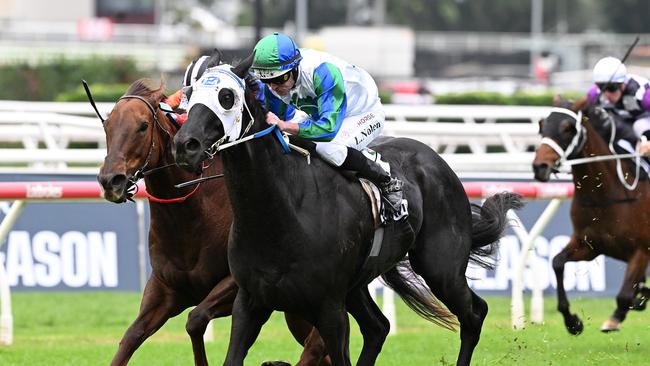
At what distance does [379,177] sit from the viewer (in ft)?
17.9

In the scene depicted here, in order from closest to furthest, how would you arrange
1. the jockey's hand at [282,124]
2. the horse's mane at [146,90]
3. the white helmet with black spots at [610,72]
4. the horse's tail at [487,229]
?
the jockey's hand at [282,124] → the horse's mane at [146,90] → the horse's tail at [487,229] → the white helmet with black spots at [610,72]

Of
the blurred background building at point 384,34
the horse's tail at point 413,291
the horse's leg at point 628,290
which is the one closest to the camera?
the horse's tail at point 413,291

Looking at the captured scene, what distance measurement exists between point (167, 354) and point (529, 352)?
203 centimetres

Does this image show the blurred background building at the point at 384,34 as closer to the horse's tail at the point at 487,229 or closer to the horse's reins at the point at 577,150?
the horse's reins at the point at 577,150

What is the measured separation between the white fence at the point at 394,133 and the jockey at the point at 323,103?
3078mm

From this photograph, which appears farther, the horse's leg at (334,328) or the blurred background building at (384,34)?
the blurred background building at (384,34)

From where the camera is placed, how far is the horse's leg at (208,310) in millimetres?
5527

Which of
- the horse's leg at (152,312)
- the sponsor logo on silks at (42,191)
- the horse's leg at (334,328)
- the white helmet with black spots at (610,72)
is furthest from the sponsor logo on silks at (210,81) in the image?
the white helmet with black spots at (610,72)

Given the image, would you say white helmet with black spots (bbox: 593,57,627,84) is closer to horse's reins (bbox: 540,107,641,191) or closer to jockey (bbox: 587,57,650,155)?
jockey (bbox: 587,57,650,155)

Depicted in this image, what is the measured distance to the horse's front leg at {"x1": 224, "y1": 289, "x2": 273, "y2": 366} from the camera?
5.00 metres

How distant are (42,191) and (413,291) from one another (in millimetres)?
2467

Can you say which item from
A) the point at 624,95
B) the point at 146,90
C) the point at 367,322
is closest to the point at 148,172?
the point at 146,90

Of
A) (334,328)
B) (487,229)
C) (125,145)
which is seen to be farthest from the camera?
(487,229)

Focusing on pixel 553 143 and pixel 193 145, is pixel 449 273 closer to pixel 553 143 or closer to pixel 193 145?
pixel 193 145
